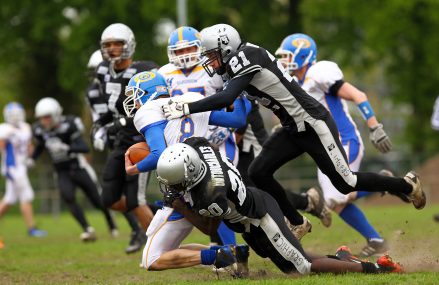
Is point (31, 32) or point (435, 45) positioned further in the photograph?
point (31, 32)

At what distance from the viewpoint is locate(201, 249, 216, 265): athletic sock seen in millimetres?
6555

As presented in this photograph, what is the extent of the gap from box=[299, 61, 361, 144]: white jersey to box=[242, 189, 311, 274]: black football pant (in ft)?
6.85

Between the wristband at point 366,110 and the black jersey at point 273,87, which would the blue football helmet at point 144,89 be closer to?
the black jersey at point 273,87

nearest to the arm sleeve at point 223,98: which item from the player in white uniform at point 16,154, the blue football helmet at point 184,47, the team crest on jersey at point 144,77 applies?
the team crest on jersey at point 144,77

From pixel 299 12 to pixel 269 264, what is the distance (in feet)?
67.6

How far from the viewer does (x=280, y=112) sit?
7.35 m

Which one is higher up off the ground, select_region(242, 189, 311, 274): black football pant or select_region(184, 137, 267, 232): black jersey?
select_region(184, 137, 267, 232): black jersey

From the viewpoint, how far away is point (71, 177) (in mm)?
12914

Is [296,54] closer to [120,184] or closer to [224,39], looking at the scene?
[224,39]

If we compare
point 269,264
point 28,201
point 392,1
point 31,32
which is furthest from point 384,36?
point 269,264

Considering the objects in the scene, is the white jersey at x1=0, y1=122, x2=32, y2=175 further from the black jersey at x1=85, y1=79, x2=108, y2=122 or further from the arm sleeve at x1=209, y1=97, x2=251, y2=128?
the arm sleeve at x1=209, y1=97, x2=251, y2=128

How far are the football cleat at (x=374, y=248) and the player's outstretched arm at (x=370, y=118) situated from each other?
941 millimetres

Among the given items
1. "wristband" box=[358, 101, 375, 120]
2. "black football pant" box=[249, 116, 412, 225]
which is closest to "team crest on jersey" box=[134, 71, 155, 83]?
"black football pant" box=[249, 116, 412, 225]

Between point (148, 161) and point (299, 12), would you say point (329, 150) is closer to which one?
point (148, 161)
